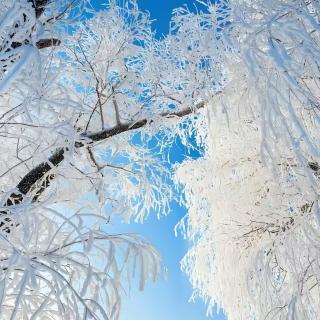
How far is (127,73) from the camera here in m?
3.88

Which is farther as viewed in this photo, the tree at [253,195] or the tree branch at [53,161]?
the tree branch at [53,161]

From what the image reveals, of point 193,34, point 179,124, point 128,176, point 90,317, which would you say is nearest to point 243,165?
point 179,124

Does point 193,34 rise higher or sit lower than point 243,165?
higher

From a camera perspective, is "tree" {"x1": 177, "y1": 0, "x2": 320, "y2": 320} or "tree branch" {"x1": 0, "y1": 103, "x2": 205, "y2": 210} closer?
"tree" {"x1": 177, "y1": 0, "x2": 320, "y2": 320}

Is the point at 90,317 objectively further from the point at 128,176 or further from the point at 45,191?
the point at 128,176

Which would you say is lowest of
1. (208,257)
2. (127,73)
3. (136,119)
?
(208,257)

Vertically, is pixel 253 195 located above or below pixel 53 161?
above

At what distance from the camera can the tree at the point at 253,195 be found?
8.58ft

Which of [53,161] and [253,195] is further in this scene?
[253,195]

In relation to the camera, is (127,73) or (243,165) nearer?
(127,73)

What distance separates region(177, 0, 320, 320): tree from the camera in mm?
2615

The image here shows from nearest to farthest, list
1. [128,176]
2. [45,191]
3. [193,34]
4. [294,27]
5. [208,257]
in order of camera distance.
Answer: [294,27], [45,191], [193,34], [128,176], [208,257]

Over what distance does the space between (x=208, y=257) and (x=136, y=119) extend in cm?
243

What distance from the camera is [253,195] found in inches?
190
